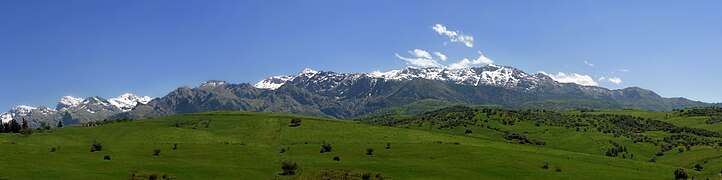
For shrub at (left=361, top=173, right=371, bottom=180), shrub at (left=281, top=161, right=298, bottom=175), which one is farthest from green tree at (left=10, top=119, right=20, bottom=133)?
shrub at (left=361, top=173, right=371, bottom=180)

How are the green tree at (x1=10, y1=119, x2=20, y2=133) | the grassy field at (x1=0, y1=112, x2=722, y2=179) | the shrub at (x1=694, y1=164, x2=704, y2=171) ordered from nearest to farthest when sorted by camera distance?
1. the grassy field at (x1=0, y1=112, x2=722, y2=179)
2. the shrub at (x1=694, y1=164, x2=704, y2=171)
3. the green tree at (x1=10, y1=119, x2=20, y2=133)

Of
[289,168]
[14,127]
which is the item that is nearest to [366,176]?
[289,168]

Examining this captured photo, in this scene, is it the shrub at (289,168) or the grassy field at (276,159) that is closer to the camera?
the grassy field at (276,159)

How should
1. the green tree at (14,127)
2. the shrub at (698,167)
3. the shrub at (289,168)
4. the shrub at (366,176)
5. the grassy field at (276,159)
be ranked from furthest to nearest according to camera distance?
1. the green tree at (14,127)
2. the shrub at (698,167)
3. the shrub at (289,168)
4. the grassy field at (276,159)
5. the shrub at (366,176)

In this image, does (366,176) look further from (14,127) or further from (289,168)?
(14,127)

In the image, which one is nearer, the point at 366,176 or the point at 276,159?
the point at 366,176

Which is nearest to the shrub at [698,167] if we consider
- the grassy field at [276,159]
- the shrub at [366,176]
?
the grassy field at [276,159]

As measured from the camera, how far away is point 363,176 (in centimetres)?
11438

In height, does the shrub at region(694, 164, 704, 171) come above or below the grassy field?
below

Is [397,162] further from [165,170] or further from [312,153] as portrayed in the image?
[165,170]

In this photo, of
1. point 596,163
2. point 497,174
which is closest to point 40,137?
point 497,174

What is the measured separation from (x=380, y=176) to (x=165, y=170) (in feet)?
138

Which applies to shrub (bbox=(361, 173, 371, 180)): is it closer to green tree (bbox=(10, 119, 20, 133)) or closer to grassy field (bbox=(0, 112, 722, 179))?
grassy field (bbox=(0, 112, 722, 179))

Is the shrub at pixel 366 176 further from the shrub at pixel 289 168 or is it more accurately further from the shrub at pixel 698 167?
the shrub at pixel 698 167
